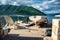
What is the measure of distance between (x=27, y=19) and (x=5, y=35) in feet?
16.6

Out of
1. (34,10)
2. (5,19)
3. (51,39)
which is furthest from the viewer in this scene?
(34,10)

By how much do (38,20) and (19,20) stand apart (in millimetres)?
2119

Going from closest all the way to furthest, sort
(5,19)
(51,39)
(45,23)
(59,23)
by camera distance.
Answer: (59,23) → (51,39) → (5,19) → (45,23)

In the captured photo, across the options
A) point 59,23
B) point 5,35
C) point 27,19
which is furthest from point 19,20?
point 59,23

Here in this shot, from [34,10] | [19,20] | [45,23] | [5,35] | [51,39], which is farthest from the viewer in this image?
[34,10]

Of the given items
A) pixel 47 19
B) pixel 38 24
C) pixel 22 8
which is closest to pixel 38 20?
pixel 38 24

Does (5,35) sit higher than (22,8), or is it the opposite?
(22,8)

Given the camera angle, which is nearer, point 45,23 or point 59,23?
point 59,23

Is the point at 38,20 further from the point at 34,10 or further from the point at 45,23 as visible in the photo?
the point at 34,10

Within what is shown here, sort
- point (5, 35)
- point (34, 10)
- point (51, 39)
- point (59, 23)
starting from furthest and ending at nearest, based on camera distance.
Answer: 1. point (34, 10)
2. point (5, 35)
3. point (51, 39)
4. point (59, 23)

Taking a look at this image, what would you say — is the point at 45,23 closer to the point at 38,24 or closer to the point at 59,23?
the point at 38,24

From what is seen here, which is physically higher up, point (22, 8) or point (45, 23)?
point (22, 8)

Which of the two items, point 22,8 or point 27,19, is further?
point 22,8

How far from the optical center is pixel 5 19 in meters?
9.15
